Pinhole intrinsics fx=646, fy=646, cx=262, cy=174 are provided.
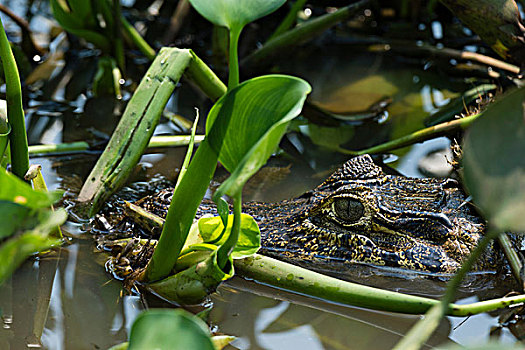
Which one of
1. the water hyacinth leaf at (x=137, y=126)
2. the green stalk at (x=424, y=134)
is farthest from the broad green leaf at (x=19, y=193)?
the green stalk at (x=424, y=134)

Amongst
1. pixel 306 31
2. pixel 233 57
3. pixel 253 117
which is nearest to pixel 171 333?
pixel 253 117

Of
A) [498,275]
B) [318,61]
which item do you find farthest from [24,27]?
[498,275]

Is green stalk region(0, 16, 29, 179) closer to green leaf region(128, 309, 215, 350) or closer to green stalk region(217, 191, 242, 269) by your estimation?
green stalk region(217, 191, 242, 269)

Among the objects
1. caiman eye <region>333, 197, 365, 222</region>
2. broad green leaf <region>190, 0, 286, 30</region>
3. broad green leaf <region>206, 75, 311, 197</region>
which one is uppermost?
broad green leaf <region>190, 0, 286, 30</region>

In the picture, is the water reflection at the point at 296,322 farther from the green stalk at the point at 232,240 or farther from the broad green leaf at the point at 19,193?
the broad green leaf at the point at 19,193

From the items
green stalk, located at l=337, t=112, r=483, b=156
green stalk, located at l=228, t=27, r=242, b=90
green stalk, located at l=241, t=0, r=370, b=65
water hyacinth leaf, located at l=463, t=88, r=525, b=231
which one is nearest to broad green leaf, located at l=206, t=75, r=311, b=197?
green stalk, located at l=228, t=27, r=242, b=90

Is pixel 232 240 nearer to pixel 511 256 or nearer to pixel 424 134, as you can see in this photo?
pixel 511 256
